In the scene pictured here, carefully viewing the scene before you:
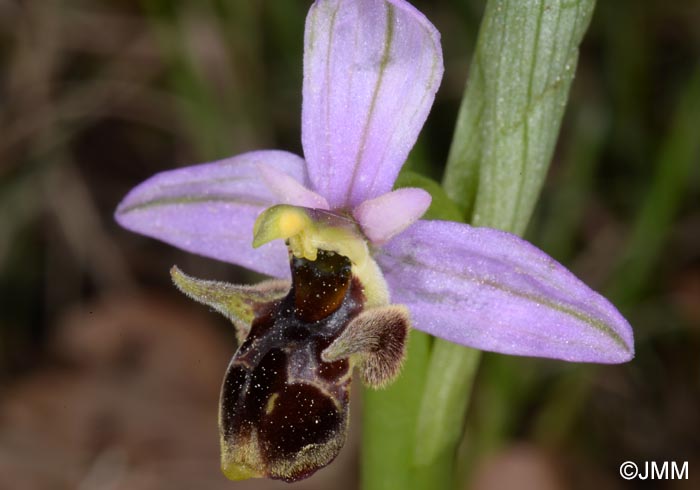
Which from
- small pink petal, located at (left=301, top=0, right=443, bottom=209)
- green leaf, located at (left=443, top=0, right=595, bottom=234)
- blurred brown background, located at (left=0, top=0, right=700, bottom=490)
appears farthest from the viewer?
blurred brown background, located at (left=0, top=0, right=700, bottom=490)

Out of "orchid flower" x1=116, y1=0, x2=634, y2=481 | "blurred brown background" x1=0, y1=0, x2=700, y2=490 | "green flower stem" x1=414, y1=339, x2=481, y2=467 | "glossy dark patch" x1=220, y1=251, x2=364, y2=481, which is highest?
"orchid flower" x1=116, y1=0, x2=634, y2=481

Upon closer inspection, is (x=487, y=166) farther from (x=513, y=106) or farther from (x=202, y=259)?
(x=202, y=259)

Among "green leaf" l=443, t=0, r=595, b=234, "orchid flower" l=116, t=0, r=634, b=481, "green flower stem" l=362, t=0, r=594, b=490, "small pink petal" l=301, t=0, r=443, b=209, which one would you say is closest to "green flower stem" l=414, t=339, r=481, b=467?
"green flower stem" l=362, t=0, r=594, b=490

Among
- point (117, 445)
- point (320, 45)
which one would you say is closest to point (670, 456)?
point (117, 445)

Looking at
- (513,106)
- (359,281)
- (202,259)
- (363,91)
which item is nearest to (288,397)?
(359,281)

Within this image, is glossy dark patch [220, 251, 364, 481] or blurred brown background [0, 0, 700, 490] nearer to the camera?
glossy dark patch [220, 251, 364, 481]

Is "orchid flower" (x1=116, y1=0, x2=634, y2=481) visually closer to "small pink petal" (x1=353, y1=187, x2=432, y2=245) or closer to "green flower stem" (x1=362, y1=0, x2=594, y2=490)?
"small pink petal" (x1=353, y1=187, x2=432, y2=245)

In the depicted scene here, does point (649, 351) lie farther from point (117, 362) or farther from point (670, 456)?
point (117, 362)
